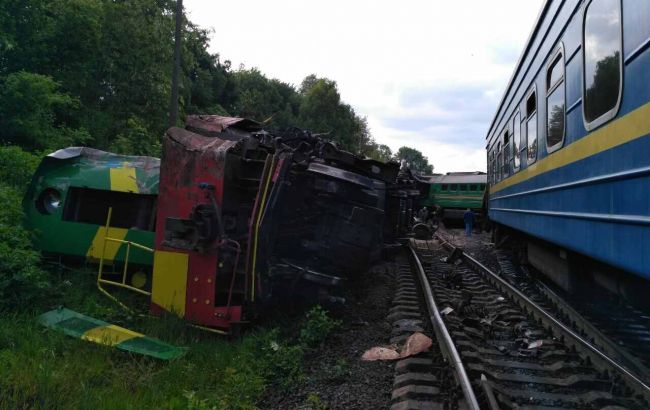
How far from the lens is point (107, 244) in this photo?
6.10 meters

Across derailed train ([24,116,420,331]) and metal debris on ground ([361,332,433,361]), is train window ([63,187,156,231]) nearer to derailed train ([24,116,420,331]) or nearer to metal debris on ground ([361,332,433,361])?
derailed train ([24,116,420,331])

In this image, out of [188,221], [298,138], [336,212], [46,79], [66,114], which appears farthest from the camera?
[66,114]

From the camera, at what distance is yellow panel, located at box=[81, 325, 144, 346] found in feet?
14.8

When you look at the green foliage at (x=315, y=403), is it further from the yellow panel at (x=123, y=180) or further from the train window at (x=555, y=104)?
the yellow panel at (x=123, y=180)

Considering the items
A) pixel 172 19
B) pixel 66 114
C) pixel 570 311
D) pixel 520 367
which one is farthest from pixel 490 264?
pixel 172 19

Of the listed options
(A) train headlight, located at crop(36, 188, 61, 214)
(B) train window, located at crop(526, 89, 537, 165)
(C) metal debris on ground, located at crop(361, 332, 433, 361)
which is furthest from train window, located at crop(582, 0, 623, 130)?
(A) train headlight, located at crop(36, 188, 61, 214)

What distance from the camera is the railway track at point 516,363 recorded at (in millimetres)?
3461

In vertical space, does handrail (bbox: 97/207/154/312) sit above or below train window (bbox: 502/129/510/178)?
below

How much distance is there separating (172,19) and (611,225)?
2393cm

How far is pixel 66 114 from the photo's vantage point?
16312 mm

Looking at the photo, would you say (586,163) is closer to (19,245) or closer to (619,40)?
(619,40)

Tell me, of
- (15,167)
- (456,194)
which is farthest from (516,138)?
(456,194)

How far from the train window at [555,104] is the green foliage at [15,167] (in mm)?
7348

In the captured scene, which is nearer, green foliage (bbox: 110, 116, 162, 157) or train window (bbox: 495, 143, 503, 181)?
train window (bbox: 495, 143, 503, 181)
